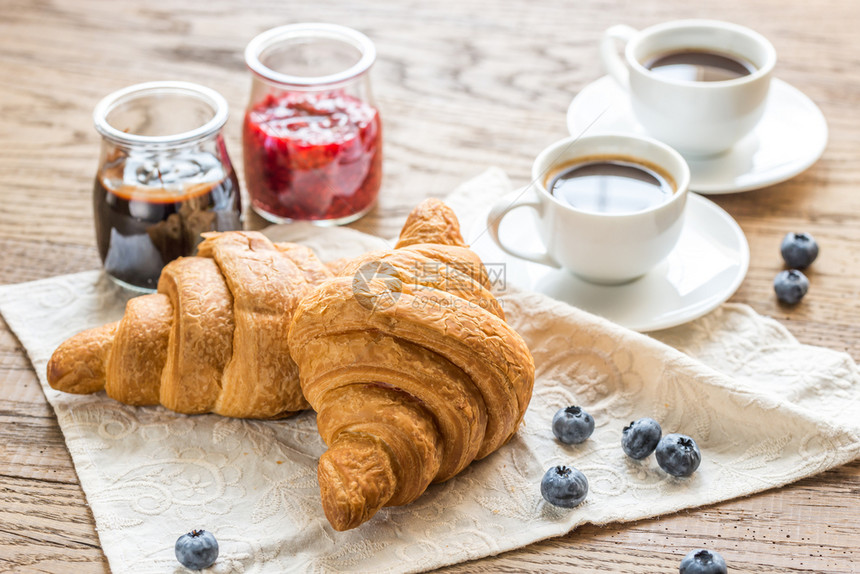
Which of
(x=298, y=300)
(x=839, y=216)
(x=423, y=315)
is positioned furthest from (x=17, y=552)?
(x=839, y=216)

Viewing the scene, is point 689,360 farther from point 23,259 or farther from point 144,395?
point 23,259

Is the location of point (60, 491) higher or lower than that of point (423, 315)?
lower

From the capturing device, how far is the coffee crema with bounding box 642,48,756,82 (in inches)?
79.6

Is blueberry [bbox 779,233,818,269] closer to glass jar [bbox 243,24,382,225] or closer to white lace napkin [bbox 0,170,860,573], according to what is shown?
white lace napkin [bbox 0,170,860,573]

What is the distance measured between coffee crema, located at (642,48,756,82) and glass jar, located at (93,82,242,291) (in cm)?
99

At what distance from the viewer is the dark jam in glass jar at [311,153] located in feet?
5.83

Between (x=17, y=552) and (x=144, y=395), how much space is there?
297 millimetres

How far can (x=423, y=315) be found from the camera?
50.4 inches

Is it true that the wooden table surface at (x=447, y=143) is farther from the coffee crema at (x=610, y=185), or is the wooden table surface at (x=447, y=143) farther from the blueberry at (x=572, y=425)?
the coffee crema at (x=610, y=185)

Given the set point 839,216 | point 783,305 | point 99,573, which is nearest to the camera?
point 99,573

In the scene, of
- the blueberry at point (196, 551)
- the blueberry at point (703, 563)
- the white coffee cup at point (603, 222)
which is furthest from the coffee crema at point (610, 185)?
the blueberry at point (196, 551)

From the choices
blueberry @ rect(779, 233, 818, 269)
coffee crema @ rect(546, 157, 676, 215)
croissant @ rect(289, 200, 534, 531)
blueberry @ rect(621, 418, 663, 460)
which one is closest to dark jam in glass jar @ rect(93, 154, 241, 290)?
croissant @ rect(289, 200, 534, 531)

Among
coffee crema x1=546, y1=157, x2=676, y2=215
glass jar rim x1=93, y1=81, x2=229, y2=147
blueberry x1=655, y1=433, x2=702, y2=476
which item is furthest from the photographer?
coffee crema x1=546, y1=157, x2=676, y2=215

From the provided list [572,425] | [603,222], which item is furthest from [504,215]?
[572,425]
